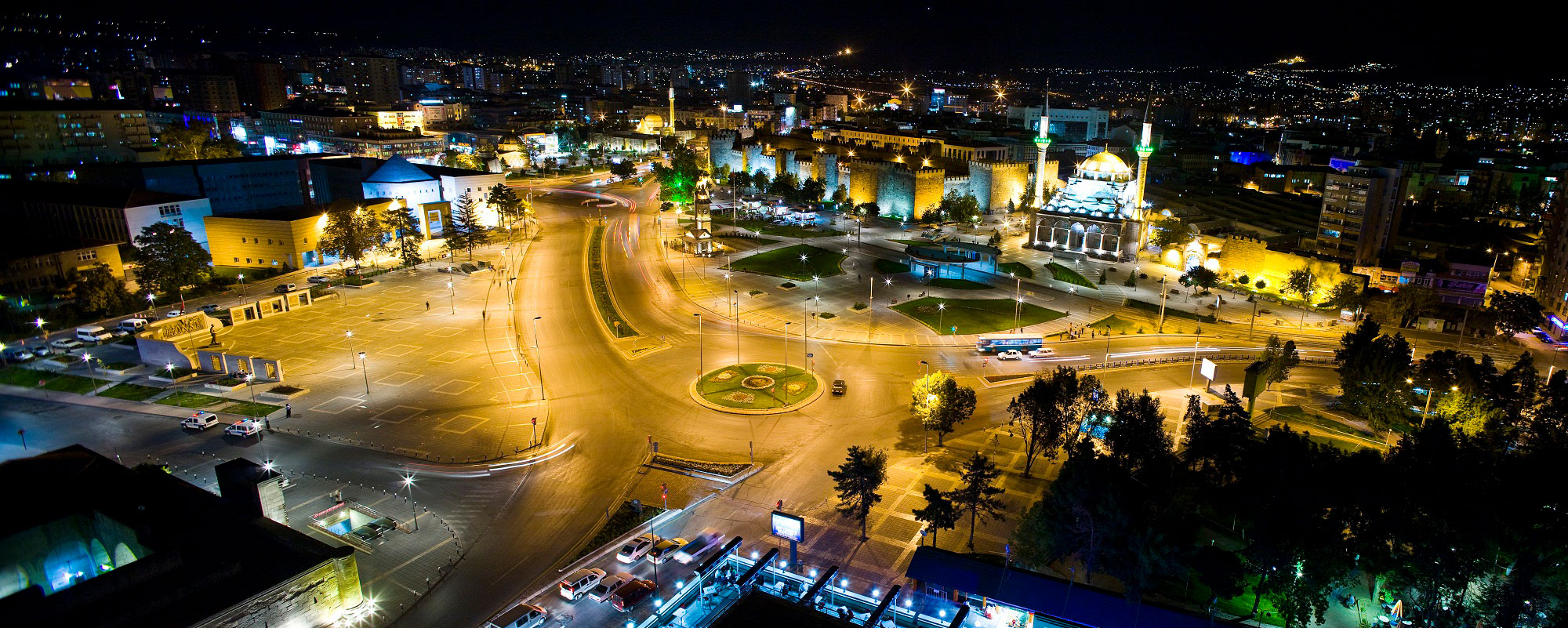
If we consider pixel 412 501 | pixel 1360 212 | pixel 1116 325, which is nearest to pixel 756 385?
pixel 412 501

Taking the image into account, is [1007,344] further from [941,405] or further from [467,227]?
[467,227]

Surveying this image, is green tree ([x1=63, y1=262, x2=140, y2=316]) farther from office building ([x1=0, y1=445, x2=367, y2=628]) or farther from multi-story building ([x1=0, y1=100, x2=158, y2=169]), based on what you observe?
multi-story building ([x1=0, y1=100, x2=158, y2=169])

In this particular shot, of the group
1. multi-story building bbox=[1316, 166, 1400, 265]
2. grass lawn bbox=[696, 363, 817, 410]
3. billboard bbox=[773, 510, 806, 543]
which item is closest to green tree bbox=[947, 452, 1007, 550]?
billboard bbox=[773, 510, 806, 543]

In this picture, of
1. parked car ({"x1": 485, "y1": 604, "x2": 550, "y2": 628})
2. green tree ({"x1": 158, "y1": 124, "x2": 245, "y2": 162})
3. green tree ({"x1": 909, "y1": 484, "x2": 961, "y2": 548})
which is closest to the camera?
parked car ({"x1": 485, "y1": 604, "x2": 550, "y2": 628})

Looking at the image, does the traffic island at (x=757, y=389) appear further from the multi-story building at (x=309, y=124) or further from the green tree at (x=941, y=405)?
the multi-story building at (x=309, y=124)

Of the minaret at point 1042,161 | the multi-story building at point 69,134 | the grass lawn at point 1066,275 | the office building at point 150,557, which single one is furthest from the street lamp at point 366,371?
the multi-story building at point 69,134

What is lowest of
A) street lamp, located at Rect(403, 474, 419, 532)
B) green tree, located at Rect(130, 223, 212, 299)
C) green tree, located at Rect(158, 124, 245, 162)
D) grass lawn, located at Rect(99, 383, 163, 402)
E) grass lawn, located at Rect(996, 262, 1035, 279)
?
street lamp, located at Rect(403, 474, 419, 532)

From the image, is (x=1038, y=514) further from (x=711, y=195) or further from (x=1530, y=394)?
(x=711, y=195)
